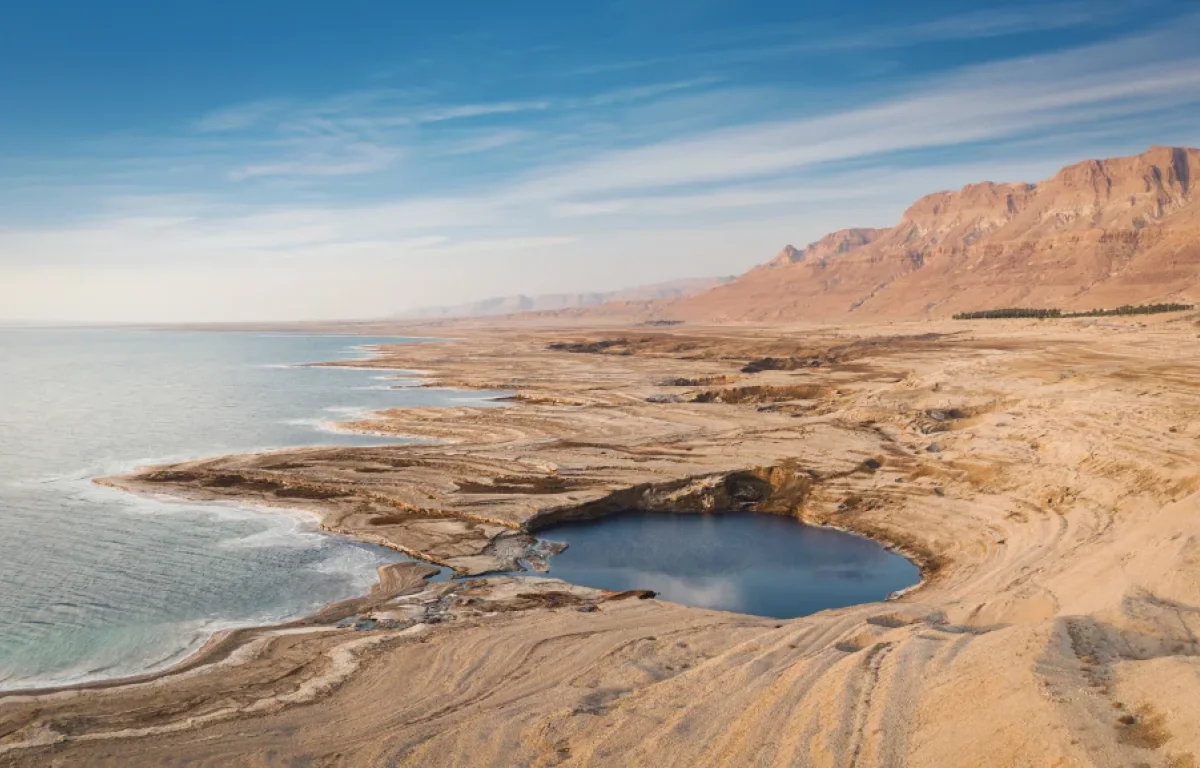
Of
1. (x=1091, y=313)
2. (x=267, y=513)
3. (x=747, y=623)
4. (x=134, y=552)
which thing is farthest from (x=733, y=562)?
(x=1091, y=313)

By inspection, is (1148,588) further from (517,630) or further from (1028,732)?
(517,630)

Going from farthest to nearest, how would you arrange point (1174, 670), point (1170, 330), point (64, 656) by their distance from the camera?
1. point (1170, 330)
2. point (64, 656)
3. point (1174, 670)

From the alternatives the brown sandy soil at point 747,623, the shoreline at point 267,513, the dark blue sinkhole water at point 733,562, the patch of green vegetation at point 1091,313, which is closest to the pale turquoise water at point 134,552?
the shoreline at point 267,513

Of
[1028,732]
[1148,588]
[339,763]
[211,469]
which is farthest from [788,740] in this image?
[211,469]

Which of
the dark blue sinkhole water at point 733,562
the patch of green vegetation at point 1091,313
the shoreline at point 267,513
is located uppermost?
the patch of green vegetation at point 1091,313

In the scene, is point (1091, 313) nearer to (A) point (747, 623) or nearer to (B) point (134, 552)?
(A) point (747, 623)

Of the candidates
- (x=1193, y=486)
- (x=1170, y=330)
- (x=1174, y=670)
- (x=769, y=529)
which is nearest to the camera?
(x=1174, y=670)

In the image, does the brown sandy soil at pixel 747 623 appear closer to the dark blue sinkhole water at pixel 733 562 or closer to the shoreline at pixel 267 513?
the shoreline at pixel 267 513

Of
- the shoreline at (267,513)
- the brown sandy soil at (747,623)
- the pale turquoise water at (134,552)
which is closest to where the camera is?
the brown sandy soil at (747,623)

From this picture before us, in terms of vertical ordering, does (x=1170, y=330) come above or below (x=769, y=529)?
above
